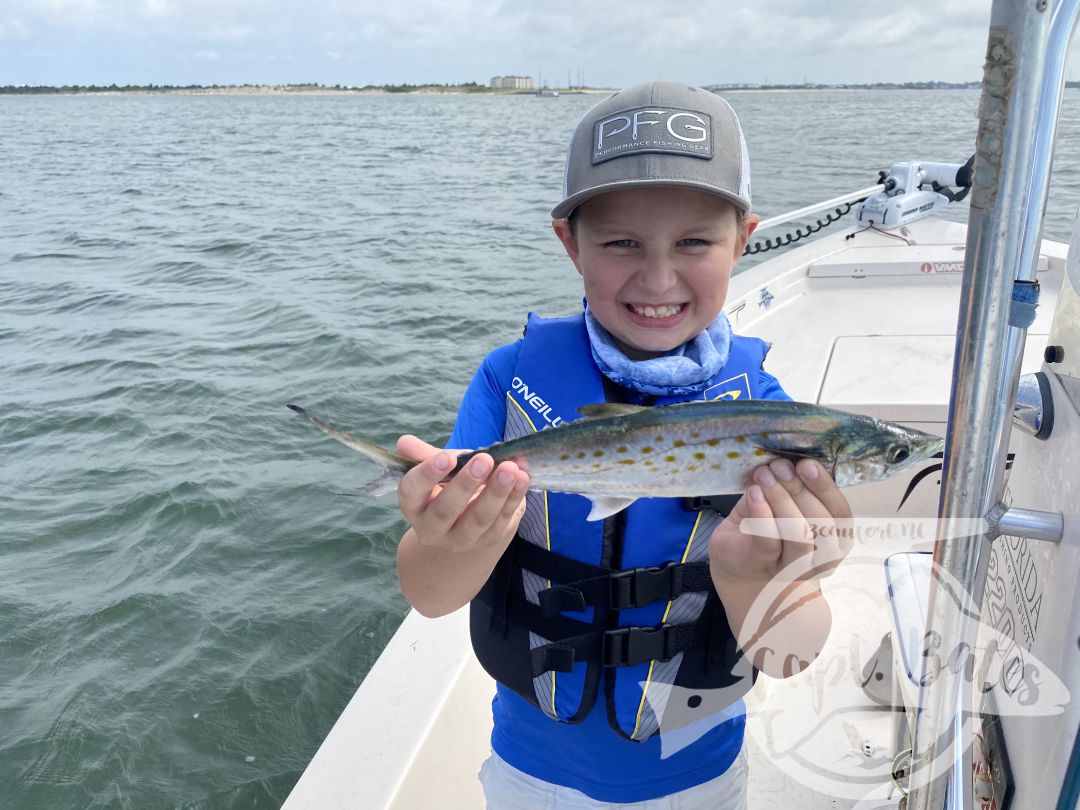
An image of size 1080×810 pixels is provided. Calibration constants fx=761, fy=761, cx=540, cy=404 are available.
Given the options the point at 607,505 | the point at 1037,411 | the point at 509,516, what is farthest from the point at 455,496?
the point at 1037,411

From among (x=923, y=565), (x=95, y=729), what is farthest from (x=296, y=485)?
(x=923, y=565)

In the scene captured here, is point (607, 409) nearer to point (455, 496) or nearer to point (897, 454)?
point (455, 496)

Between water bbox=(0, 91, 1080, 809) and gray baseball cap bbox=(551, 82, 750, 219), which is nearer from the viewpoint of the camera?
Result: gray baseball cap bbox=(551, 82, 750, 219)

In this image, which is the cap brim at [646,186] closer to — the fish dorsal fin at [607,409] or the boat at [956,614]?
the fish dorsal fin at [607,409]

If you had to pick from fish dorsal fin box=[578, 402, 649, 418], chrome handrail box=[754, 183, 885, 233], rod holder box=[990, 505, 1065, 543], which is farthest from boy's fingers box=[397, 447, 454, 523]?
chrome handrail box=[754, 183, 885, 233]

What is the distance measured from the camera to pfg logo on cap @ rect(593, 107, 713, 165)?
2.04 meters

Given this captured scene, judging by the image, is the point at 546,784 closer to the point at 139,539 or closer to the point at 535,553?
the point at 535,553

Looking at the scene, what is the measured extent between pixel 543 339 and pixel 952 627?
55.7 inches

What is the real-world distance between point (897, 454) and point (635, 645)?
0.93m

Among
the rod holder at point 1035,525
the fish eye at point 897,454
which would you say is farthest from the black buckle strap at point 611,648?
the rod holder at point 1035,525

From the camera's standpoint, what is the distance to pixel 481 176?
26797 mm

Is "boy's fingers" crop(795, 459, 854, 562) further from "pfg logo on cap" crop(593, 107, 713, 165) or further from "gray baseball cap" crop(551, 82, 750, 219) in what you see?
"pfg logo on cap" crop(593, 107, 713, 165)

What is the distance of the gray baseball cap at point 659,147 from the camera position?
201 centimetres

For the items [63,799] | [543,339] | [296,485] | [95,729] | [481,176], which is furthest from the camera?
[481,176]
